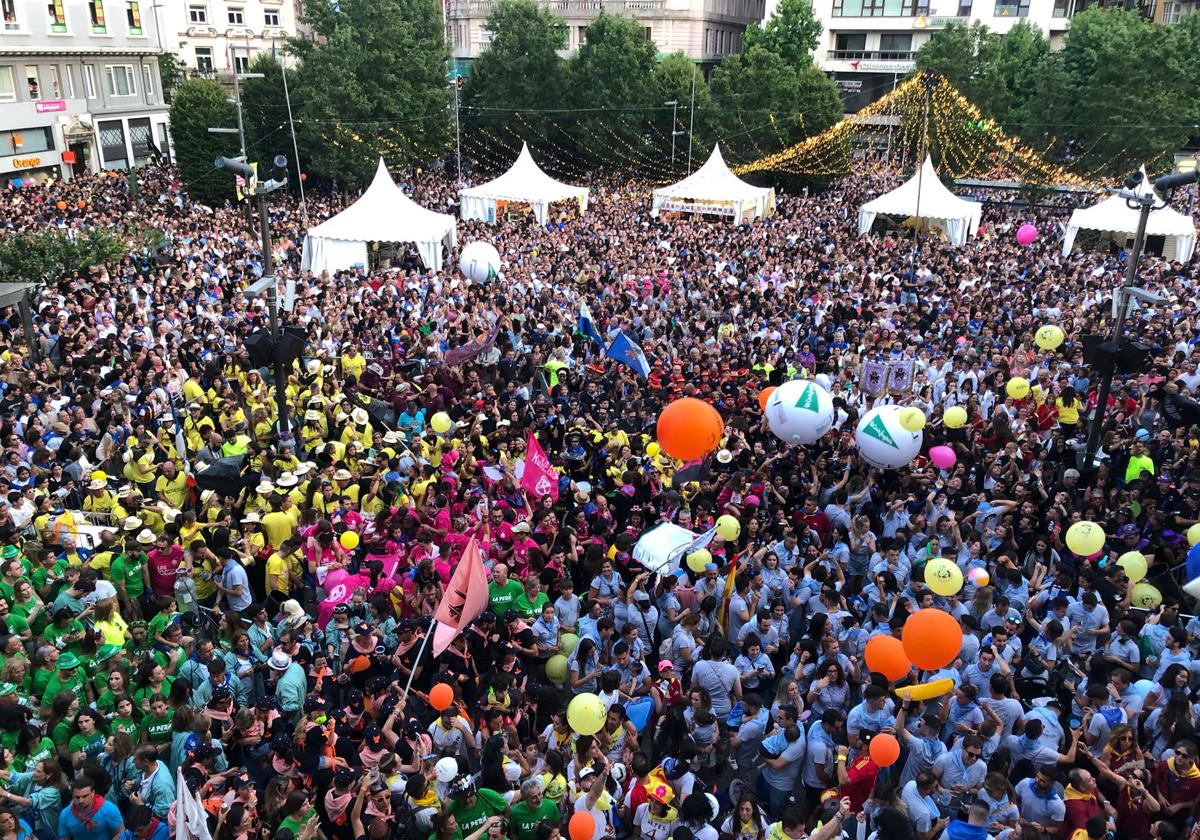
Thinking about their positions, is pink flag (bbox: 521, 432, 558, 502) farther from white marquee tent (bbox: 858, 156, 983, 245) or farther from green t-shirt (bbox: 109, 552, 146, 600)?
white marquee tent (bbox: 858, 156, 983, 245)

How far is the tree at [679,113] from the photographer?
122ft

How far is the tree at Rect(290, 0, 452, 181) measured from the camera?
33.9 m

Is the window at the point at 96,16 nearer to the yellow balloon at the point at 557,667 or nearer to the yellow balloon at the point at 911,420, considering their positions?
the yellow balloon at the point at 911,420

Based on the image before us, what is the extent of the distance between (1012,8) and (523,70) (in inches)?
1166

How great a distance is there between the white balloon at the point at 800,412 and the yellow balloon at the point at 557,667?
3.95 m

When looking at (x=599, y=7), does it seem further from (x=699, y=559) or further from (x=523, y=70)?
(x=699, y=559)

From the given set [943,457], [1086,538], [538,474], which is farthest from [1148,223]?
[538,474]

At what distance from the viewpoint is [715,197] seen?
2755cm

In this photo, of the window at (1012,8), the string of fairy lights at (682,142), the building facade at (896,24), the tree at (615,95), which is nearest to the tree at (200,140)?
the string of fairy lights at (682,142)

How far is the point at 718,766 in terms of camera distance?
6.41 meters

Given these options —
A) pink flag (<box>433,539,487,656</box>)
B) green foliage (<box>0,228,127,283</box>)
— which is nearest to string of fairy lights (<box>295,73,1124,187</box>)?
green foliage (<box>0,228,127,283</box>)

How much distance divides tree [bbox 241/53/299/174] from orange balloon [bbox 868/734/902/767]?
3551cm

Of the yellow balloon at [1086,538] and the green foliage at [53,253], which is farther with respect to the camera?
the green foliage at [53,253]

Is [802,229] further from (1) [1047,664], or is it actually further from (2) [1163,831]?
(2) [1163,831]
